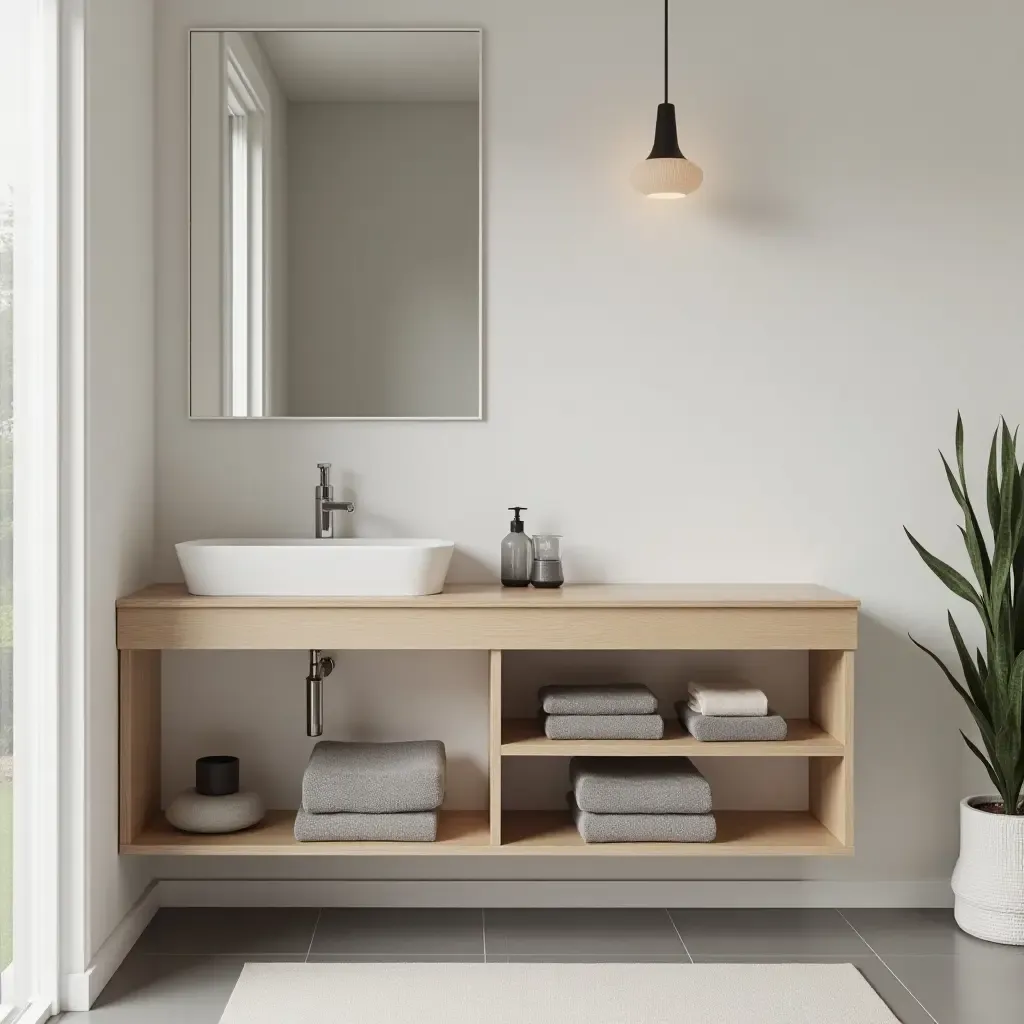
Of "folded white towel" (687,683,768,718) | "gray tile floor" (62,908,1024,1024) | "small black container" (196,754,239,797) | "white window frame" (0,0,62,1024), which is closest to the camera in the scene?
"white window frame" (0,0,62,1024)

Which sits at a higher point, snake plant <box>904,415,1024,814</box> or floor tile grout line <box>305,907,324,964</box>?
snake plant <box>904,415,1024,814</box>

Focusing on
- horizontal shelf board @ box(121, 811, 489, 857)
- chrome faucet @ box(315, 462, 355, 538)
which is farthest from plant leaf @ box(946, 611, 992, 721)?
chrome faucet @ box(315, 462, 355, 538)

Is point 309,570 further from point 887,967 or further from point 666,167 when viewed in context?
point 887,967

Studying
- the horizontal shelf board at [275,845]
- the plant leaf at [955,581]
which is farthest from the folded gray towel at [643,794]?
the plant leaf at [955,581]

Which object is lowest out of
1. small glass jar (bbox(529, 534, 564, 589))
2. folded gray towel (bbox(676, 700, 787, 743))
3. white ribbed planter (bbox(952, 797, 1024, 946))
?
white ribbed planter (bbox(952, 797, 1024, 946))

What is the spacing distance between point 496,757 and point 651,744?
1.17ft

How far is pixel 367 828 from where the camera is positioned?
2.65 metres

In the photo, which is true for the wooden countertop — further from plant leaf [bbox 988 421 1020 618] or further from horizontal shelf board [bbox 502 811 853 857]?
horizontal shelf board [bbox 502 811 853 857]

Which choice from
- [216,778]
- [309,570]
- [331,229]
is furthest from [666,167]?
[216,778]

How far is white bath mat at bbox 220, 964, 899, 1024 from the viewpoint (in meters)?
2.37

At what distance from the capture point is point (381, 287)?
298cm

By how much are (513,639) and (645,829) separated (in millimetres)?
536

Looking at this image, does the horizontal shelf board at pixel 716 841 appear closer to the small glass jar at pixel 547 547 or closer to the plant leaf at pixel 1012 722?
the plant leaf at pixel 1012 722

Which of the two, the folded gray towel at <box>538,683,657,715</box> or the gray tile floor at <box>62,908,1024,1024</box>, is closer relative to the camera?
the gray tile floor at <box>62,908,1024,1024</box>
